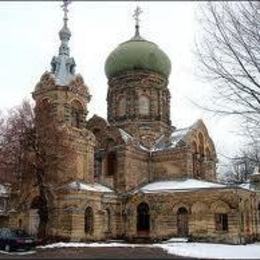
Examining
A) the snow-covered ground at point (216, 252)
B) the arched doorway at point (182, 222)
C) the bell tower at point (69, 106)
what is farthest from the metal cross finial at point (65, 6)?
the snow-covered ground at point (216, 252)

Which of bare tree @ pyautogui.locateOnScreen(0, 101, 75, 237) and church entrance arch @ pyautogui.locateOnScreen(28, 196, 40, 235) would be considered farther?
church entrance arch @ pyautogui.locateOnScreen(28, 196, 40, 235)

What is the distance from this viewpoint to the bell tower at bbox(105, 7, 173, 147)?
4284cm

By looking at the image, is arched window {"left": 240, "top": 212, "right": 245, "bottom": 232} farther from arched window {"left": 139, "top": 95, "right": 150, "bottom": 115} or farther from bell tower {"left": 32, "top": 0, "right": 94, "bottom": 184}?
arched window {"left": 139, "top": 95, "right": 150, "bottom": 115}

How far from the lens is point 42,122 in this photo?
3139 cm

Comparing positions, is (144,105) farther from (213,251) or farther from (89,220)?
(213,251)

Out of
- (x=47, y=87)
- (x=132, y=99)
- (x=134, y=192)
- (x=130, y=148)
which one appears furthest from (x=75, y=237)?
(x=132, y=99)

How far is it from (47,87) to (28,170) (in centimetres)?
894

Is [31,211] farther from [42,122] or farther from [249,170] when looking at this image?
[249,170]

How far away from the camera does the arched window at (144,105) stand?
142 feet

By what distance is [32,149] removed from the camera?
31.0m

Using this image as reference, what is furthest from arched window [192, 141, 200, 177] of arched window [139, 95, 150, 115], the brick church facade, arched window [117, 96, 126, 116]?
arched window [117, 96, 126, 116]

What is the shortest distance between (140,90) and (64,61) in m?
7.68

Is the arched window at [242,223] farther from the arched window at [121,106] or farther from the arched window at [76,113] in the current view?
the arched window at [121,106]

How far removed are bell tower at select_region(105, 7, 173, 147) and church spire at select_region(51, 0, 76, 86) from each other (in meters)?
5.67
